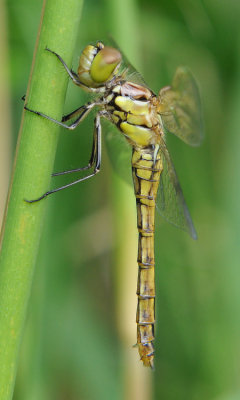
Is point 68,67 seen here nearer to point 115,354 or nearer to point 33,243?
point 33,243

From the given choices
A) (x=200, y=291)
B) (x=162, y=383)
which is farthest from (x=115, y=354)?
(x=200, y=291)

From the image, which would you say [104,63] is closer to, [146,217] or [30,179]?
[146,217]

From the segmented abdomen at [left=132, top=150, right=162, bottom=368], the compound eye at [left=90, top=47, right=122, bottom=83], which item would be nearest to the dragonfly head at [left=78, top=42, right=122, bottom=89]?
the compound eye at [left=90, top=47, right=122, bottom=83]

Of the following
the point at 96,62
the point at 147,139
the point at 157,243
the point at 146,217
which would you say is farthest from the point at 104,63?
the point at 157,243

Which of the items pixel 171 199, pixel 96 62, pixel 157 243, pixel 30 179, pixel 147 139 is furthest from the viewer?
pixel 157 243

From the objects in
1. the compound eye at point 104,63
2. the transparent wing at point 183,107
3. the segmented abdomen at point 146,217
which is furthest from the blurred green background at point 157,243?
the compound eye at point 104,63

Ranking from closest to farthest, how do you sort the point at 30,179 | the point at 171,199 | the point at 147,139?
the point at 30,179 < the point at 147,139 < the point at 171,199

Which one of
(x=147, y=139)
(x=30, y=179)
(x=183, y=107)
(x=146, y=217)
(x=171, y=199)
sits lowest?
(x=30, y=179)
